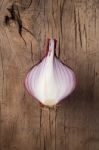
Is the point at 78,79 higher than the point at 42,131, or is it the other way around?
the point at 78,79

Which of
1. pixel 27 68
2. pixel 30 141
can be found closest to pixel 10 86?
pixel 27 68

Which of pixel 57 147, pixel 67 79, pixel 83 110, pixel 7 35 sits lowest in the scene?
pixel 57 147

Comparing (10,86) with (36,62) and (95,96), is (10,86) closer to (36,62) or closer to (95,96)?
(36,62)
